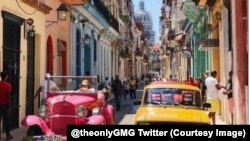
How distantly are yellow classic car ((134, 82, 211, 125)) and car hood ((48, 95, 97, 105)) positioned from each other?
108cm

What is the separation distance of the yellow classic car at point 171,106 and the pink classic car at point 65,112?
85 centimetres

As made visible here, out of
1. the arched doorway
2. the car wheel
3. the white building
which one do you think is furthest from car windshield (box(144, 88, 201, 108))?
the white building

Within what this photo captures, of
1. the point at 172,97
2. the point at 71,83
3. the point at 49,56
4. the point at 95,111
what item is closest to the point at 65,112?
the point at 95,111

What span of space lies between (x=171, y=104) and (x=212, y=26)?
35.0 ft

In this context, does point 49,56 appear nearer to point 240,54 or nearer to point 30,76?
point 30,76

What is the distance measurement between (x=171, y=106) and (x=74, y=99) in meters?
2.02

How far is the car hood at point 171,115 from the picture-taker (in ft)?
31.2

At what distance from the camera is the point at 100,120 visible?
9930 mm

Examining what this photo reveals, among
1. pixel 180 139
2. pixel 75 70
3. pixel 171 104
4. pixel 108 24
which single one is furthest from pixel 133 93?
pixel 180 139

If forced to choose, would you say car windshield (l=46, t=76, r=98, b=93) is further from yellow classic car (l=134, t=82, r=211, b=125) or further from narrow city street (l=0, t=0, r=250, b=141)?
yellow classic car (l=134, t=82, r=211, b=125)

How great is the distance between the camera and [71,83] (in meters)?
11.9

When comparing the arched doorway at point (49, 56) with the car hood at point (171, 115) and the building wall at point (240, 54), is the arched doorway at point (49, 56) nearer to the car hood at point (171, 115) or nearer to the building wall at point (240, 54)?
the building wall at point (240, 54)

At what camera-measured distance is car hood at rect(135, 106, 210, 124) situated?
952 centimetres

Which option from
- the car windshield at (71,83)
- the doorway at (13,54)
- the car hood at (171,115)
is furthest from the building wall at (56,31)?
the car hood at (171,115)
